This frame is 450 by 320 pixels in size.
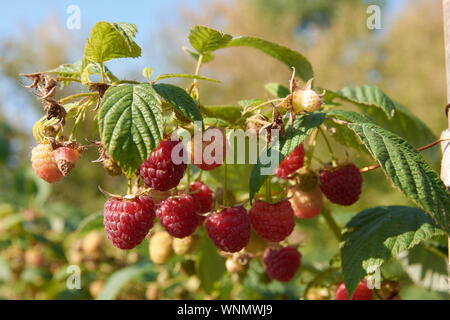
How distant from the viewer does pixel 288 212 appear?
0.65 m

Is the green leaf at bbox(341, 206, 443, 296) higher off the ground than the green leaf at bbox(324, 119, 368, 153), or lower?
lower

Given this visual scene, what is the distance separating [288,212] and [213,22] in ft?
42.4

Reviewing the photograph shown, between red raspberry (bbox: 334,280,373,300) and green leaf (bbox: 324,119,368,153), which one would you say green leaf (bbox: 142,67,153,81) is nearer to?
green leaf (bbox: 324,119,368,153)

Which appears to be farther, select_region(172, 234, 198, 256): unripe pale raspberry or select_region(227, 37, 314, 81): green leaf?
select_region(172, 234, 198, 256): unripe pale raspberry

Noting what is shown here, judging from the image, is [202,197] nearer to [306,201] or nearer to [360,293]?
[306,201]

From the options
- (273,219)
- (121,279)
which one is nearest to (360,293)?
(273,219)

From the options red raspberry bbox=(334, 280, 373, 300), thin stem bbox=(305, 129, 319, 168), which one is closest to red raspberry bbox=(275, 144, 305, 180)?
thin stem bbox=(305, 129, 319, 168)

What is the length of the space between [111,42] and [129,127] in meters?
0.13

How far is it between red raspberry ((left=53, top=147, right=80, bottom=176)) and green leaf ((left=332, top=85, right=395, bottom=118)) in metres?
0.48

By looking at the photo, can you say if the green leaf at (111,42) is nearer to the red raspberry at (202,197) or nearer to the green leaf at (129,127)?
the green leaf at (129,127)

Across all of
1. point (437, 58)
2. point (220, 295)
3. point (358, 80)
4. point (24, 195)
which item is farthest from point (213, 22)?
point (220, 295)

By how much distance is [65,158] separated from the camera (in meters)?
0.54

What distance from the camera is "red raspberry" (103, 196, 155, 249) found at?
56 centimetres
